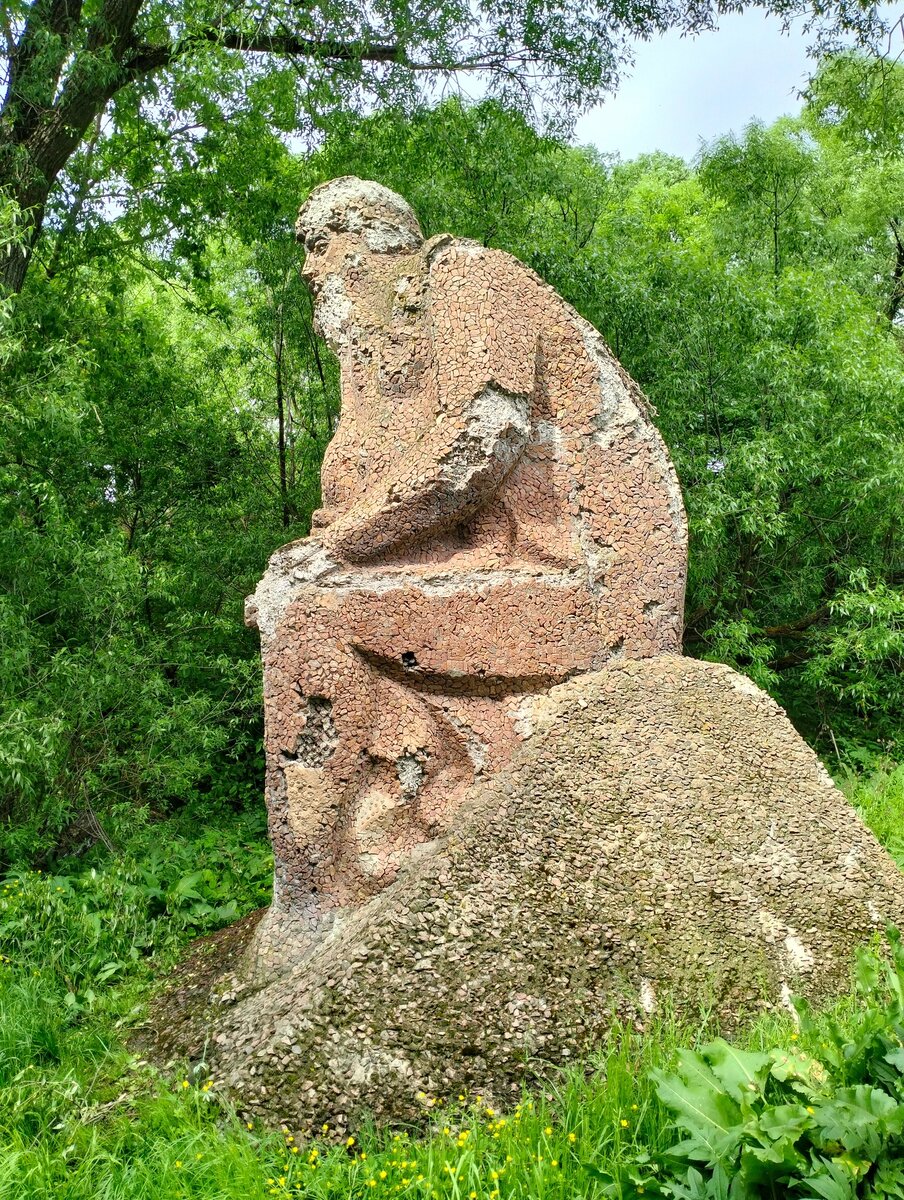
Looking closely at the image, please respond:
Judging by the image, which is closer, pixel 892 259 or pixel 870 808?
pixel 870 808

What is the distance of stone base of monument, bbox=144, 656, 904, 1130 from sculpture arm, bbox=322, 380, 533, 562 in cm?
72

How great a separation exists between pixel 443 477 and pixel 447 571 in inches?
12.1

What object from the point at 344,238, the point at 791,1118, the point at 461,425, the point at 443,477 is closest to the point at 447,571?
the point at 443,477

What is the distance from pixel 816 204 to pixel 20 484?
10.1 metres

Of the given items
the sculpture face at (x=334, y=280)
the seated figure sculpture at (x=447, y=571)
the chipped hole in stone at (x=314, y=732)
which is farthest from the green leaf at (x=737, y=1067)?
the sculpture face at (x=334, y=280)

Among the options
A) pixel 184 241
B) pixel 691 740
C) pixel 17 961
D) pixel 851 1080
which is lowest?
pixel 17 961

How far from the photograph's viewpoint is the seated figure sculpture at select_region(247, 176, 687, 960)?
349cm

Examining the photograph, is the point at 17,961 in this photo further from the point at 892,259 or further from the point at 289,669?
the point at 892,259

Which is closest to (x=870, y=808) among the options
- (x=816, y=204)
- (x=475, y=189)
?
(x=475, y=189)

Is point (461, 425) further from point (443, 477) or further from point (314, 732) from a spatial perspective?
point (314, 732)

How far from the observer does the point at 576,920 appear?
297 centimetres

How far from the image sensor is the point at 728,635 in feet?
23.1

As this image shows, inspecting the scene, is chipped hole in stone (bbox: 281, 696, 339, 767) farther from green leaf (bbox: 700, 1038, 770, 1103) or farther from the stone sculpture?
green leaf (bbox: 700, 1038, 770, 1103)

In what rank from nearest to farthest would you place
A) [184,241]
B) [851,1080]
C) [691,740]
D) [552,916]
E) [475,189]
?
[851,1080], [552,916], [691,740], [475,189], [184,241]
